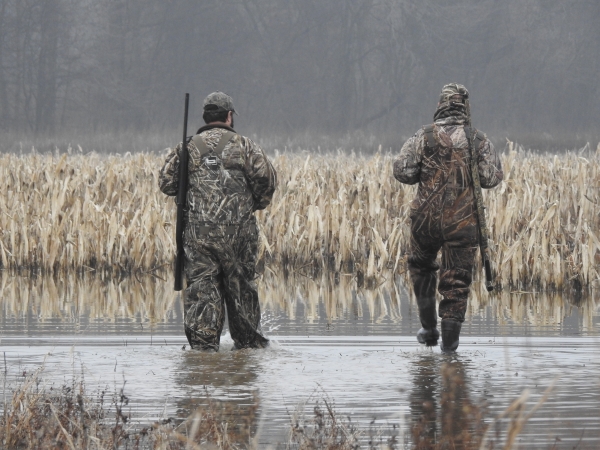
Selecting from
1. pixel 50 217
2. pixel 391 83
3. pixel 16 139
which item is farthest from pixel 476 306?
pixel 391 83

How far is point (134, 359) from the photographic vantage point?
819 cm

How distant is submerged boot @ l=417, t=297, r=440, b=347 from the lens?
354 inches

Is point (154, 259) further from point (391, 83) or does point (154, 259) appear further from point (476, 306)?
point (391, 83)

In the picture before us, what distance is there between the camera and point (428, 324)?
9.02m

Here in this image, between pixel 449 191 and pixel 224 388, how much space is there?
2446mm

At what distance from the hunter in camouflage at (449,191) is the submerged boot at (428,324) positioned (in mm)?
192

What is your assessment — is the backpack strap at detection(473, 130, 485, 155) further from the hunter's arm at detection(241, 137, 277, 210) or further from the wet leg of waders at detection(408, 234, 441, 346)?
the hunter's arm at detection(241, 137, 277, 210)

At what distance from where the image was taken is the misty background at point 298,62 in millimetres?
66188

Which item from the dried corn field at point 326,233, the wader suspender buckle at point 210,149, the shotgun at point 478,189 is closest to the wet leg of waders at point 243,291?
the wader suspender buckle at point 210,149

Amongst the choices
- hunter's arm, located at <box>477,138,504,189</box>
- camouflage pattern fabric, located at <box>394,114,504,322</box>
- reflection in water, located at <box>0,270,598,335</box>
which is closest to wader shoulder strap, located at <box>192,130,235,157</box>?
camouflage pattern fabric, located at <box>394,114,504,322</box>

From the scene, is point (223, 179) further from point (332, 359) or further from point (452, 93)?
point (452, 93)

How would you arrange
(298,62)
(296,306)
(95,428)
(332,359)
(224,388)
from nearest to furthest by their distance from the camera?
1. (95,428)
2. (224,388)
3. (332,359)
4. (296,306)
5. (298,62)

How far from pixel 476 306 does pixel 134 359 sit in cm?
390

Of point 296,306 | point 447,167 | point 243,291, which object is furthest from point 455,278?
point 296,306
